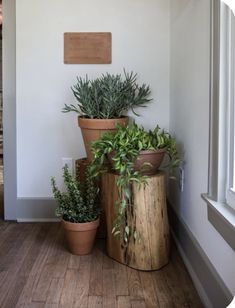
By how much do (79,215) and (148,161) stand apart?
554 millimetres

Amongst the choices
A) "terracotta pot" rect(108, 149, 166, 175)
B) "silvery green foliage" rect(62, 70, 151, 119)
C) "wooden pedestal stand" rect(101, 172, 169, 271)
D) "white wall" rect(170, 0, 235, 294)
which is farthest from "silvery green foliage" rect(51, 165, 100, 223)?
"white wall" rect(170, 0, 235, 294)

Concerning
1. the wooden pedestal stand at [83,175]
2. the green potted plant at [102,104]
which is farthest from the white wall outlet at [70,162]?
the green potted plant at [102,104]

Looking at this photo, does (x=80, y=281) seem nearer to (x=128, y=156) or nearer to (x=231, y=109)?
(x=128, y=156)

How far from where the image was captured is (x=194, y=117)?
1897 mm

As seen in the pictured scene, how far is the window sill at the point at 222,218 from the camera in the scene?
1290 millimetres

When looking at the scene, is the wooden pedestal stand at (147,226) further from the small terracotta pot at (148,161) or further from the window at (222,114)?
the window at (222,114)

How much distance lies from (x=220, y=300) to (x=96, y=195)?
3.38 feet

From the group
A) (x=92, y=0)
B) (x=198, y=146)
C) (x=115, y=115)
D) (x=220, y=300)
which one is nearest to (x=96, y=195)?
(x=115, y=115)

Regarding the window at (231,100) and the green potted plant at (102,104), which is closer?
the window at (231,100)

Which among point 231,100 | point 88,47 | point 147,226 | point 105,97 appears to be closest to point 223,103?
point 231,100

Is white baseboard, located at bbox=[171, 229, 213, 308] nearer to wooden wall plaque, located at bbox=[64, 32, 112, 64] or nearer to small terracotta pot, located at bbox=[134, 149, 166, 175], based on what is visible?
small terracotta pot, located at bbox=[134, 149, 166, 175]

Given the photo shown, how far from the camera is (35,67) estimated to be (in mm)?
2654

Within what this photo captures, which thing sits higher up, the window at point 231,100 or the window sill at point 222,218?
the window at point 231,100

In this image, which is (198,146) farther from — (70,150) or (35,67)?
(35,67)
